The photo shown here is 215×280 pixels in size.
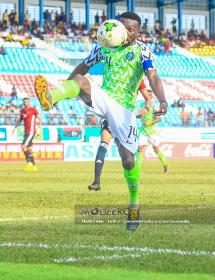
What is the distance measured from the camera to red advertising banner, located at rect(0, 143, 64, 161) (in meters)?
26.1

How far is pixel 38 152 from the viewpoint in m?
26.8

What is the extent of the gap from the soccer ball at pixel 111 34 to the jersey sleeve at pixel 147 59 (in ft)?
1.14

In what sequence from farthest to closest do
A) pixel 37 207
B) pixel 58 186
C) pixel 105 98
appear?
1. pixel 58 186
2. pixel 37 207
3. pixel 105 98

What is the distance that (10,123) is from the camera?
85.9 ft

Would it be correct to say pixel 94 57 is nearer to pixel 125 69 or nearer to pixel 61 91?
pixel 125 69

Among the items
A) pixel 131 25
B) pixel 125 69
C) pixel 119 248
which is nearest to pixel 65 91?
pixel 125 69

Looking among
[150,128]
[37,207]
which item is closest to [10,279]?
[37,207]

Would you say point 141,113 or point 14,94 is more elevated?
point 14,94

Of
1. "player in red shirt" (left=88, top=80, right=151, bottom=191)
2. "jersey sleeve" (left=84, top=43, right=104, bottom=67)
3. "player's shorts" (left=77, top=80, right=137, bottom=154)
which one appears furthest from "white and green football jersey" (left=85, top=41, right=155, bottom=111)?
"player in red shirt" (left=88, top=80, right=151, bottom=191)

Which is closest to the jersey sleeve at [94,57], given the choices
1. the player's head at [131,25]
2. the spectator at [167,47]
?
the player's head at [131,25]

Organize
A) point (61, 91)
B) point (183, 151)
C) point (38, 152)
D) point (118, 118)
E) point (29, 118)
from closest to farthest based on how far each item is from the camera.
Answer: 1. point (61, 91)
2. point (118, 118)
3. point (29, 118)
4. point (38, 152)
5. point (183, 151)

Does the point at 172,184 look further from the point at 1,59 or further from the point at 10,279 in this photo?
the point at 1,59

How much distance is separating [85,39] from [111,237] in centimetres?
3733

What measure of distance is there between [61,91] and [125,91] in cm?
106
